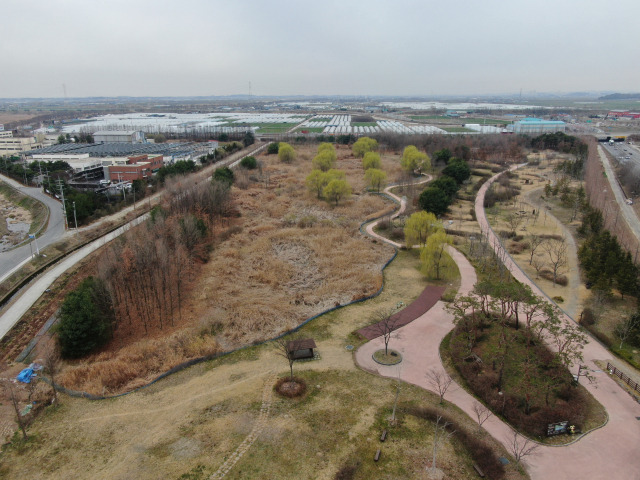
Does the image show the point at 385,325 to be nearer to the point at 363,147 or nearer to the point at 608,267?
the point at 608,267

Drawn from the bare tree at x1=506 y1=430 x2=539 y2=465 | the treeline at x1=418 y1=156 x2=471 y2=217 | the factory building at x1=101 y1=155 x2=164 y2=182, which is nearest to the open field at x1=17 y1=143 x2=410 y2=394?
the treeline at x1=418 y1=156 x2=471 y2=217

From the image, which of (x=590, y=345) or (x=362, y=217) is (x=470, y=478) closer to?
(x=590, y=345)

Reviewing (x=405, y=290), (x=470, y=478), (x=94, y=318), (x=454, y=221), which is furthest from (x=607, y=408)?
(x=454, y=221)

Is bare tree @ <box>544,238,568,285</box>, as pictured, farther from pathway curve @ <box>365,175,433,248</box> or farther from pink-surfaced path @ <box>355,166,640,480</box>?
pathway curve @ <box>365,175,433,248</box>

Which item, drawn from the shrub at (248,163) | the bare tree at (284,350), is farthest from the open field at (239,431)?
the shrub at (248,163)

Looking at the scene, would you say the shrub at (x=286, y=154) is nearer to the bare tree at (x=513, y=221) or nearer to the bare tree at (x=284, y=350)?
the bare tree at (x=513, y=221)

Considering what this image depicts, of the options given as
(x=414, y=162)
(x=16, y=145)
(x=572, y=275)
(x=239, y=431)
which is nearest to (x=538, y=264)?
(x=572, y=275)
